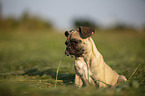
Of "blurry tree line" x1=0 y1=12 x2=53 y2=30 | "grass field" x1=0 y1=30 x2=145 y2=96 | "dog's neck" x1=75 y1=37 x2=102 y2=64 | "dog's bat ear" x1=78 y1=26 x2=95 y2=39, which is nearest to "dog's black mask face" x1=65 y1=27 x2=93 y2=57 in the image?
"dog's bat ear" x1=78 y1=26 x2=95 y2=39

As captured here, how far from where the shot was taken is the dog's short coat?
11.1ft

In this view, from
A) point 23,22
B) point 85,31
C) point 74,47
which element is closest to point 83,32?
point 85,31

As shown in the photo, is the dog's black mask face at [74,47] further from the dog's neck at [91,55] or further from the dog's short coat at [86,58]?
the dog's neck at [91,55]

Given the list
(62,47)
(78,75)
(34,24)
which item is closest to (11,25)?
(34,24)

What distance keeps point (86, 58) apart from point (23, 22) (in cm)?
2646

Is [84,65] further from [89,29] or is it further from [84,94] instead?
[84,94]

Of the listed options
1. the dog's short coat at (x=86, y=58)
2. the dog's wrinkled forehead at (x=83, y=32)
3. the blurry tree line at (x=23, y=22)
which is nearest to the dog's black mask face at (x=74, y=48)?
the dog's short coat at (x=86, y=58)

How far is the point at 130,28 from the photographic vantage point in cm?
3134

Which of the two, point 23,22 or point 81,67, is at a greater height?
point 23,22

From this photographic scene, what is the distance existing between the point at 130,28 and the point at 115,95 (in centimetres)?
3112

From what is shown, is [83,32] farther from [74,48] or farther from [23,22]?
[23,22]

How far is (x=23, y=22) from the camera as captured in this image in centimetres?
2798

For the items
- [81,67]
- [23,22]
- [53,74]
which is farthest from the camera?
[23,22]

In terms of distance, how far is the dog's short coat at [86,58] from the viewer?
3.40 m
